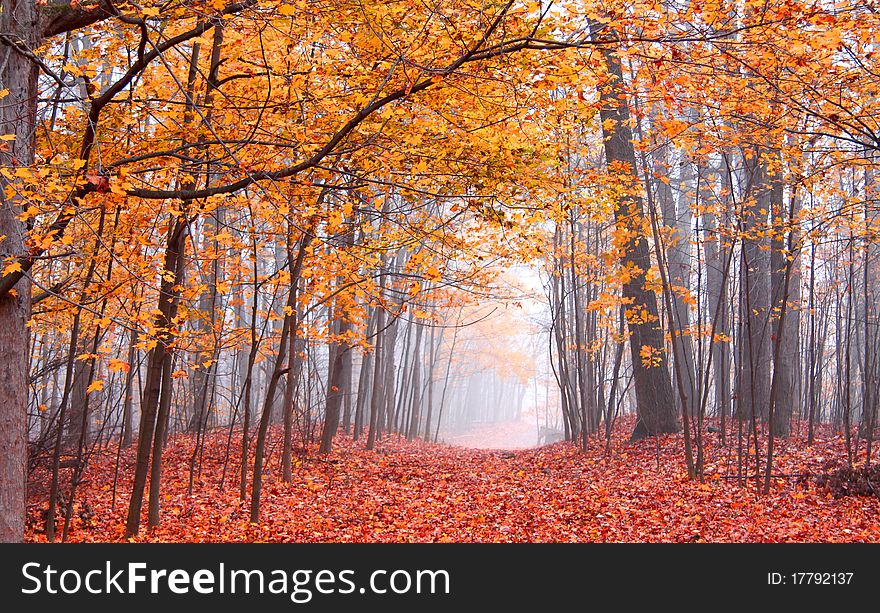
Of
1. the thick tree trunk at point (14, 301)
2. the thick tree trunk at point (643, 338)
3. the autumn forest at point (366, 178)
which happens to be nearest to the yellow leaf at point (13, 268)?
the autumn forest at point (366, 178)

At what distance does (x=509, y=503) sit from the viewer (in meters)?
9.15

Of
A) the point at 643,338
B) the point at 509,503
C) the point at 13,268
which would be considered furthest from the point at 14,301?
the point at 643,338

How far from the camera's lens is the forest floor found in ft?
24.7

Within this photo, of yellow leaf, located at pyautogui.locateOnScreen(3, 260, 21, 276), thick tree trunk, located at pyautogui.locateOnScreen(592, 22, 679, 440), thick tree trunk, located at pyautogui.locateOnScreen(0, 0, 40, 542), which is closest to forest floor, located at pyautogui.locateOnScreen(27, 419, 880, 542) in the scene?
thick tree trunk, located at pyautogui.locateOnScreen(592, 22, 679, 440)

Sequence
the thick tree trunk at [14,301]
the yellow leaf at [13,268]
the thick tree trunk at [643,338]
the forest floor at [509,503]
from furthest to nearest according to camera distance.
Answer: the thick tree trunk at [643,338]
the forest floor at [509,503]
the thick tree trunk at [14,301]
the yellow leaf at [13,268]

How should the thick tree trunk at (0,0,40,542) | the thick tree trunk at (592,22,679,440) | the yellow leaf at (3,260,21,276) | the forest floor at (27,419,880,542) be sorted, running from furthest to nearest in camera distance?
the thick tree trunk at (592,22,679,440) → the forest floor at (27,419,880,542) → the thick tree trunk at (0,0,40,542) → the yellow leaf at (3,260,21,276)

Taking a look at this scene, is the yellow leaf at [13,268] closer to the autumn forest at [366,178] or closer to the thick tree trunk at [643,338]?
the autumn forest at [366,178]

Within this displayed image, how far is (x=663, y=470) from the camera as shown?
1056 centimetres

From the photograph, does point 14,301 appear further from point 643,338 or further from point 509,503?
point 643,338

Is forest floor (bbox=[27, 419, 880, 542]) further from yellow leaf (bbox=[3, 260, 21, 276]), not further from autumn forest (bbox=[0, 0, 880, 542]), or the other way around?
yellow leaf (bbox=[3, 260, 21, 276])

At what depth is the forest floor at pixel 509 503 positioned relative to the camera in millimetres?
7516

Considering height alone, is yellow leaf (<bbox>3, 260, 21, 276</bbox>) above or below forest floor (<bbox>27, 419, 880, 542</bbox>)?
above
